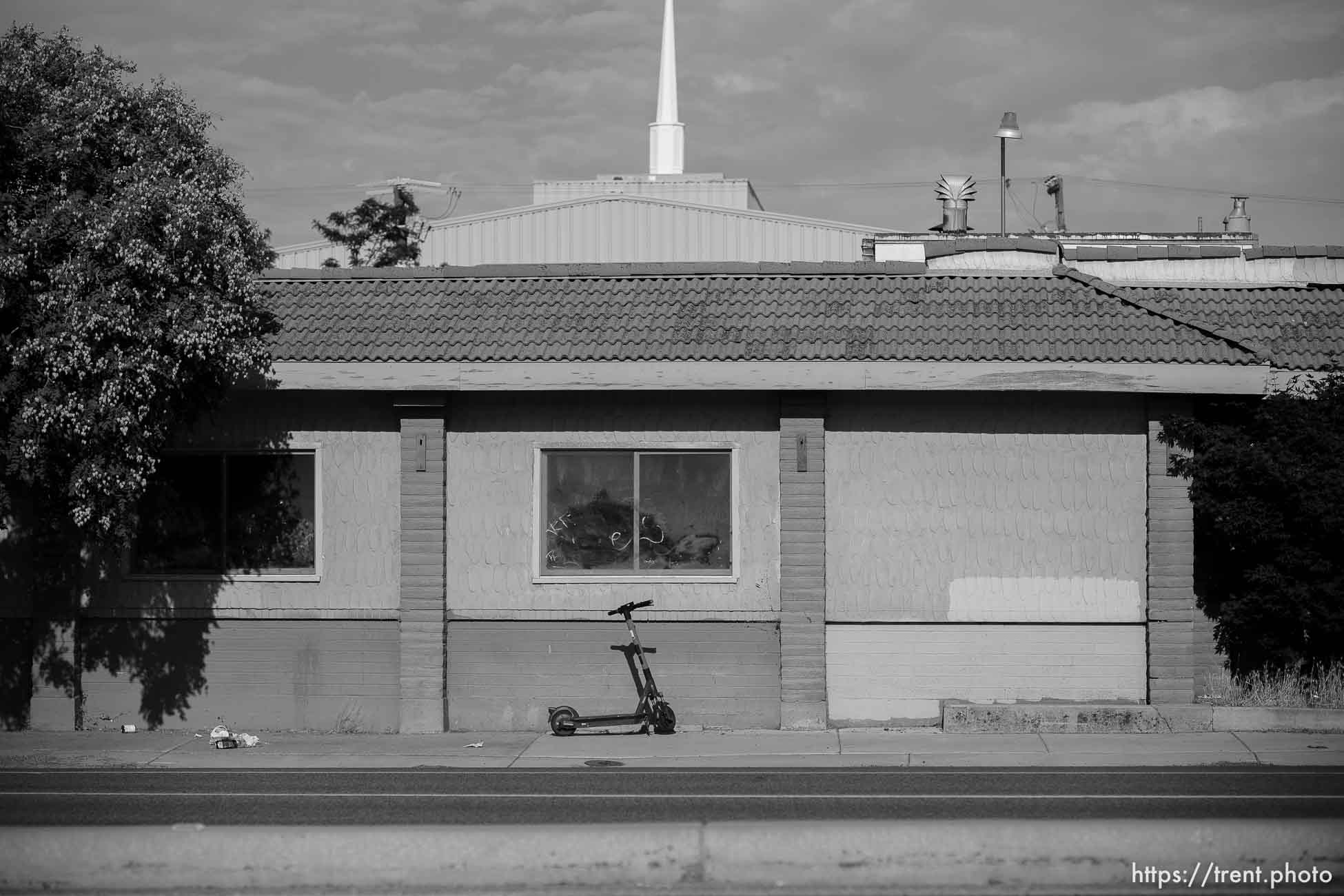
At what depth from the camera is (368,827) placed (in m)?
8.95

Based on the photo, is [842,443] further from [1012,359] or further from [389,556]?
[389,556]

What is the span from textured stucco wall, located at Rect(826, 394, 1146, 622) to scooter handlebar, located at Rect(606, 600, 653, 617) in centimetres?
201

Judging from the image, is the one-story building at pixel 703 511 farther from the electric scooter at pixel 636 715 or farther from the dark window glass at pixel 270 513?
the electric scooter at pixel 636 715

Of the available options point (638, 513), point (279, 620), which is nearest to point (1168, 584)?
point (638, 513)

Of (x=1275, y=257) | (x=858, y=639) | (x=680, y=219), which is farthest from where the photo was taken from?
(x=680, y=219)

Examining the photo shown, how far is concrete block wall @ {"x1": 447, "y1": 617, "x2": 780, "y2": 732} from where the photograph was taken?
15.6 m

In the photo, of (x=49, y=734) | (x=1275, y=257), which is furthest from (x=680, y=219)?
(x=49, y=734)

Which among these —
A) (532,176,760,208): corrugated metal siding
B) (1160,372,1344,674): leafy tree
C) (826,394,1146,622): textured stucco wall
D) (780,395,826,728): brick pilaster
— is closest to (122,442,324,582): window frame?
(780,395,826,728): brick pilaster

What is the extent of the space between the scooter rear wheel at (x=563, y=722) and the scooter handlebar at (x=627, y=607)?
1.13 meters

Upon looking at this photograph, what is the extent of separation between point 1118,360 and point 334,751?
9137 millimetres

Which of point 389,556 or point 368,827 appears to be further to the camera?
point 389,556

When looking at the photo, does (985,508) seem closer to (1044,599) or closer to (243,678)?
(1044,599)

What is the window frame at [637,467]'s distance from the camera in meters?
15.8

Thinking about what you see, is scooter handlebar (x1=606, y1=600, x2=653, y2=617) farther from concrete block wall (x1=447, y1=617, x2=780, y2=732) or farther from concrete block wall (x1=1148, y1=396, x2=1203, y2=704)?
concrete block wall (x1=1148, y1=396, x2=1203, y2=704)
